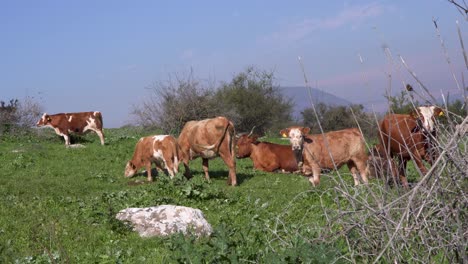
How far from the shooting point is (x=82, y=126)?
98.9ft

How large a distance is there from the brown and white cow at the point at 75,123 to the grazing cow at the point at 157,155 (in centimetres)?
1133

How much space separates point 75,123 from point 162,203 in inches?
776

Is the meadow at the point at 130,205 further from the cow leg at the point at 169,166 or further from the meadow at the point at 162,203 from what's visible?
the cow leg at the point at 169,166

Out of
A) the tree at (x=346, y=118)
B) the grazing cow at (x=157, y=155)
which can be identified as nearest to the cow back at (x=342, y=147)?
the tree at (x=346, y=118)

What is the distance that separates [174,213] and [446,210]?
20.6 feet

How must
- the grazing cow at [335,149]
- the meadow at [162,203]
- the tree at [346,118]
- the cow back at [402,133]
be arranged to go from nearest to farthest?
the tree at [346,118] < the meadow at [162,203] < the cow back at [402,133] < the grazing cow at [335,149]

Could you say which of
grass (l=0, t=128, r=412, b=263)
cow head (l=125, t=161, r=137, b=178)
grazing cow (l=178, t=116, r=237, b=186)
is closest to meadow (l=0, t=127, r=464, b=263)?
grass (l=0, t=128, r=412, b=263)

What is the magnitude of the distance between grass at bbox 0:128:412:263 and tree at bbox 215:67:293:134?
25365 mm

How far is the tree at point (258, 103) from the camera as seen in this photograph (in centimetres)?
4806

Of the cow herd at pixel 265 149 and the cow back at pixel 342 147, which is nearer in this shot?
the cow herd at pixel 265 149

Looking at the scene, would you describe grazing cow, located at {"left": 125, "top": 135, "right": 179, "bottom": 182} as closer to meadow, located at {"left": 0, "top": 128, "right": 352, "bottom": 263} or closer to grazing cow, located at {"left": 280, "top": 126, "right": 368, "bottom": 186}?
meadow, located at {"left": 0, "top": 128, "right": 352, "bottom": 263}

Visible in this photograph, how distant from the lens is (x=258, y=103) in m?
48.5

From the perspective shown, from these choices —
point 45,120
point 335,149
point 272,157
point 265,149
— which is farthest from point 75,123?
point 335,149

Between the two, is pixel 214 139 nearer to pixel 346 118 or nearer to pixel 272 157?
pixel 272 157
